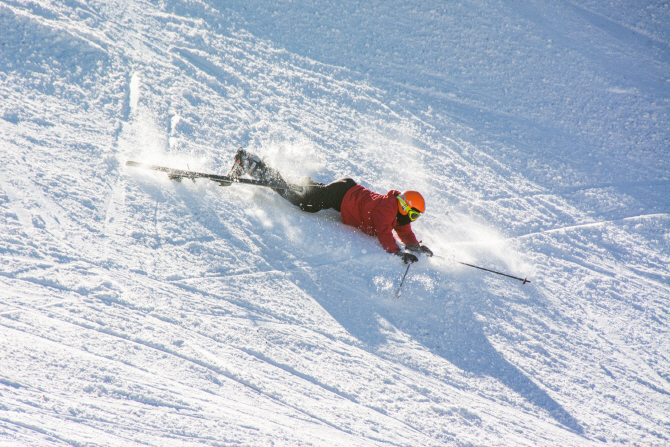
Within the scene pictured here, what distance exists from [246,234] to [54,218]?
73.0 inches

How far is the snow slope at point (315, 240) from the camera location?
3.27m

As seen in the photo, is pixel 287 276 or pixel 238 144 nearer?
pixel 287 276

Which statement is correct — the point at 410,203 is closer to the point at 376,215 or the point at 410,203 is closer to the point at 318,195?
the point at 376,215

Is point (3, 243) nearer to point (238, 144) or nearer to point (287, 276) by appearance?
point (287, 276)

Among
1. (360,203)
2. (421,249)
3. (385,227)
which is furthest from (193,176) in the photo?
(421,249)

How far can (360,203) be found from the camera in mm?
4906

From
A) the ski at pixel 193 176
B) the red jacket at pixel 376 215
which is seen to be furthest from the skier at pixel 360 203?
the ski at pixel 193 176

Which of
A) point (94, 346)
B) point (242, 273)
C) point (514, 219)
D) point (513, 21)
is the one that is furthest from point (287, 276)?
point (513, 21)

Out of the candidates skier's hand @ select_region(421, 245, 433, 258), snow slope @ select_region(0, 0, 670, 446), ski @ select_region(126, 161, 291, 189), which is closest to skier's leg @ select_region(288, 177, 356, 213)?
snow slope @ select_region(0, 0, 670, 446)

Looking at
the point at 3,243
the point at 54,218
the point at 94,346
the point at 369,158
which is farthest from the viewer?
the point at 369,158

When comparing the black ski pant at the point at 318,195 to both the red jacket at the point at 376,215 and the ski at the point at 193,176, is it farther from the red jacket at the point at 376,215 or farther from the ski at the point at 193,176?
the ski at the point at 193,176

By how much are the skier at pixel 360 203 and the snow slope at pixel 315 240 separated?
0.67 feet

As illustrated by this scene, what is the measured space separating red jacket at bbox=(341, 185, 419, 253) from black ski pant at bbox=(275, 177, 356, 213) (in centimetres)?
9

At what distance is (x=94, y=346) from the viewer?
3.24 m
